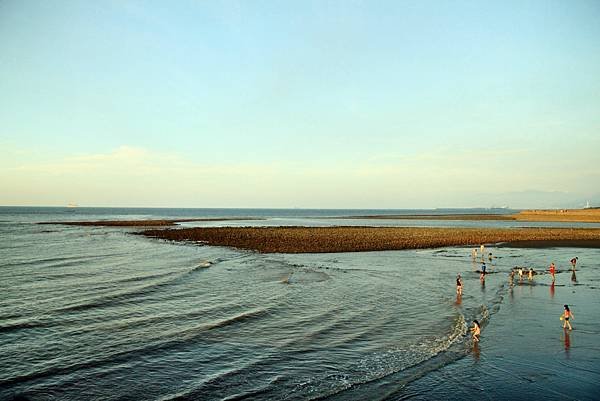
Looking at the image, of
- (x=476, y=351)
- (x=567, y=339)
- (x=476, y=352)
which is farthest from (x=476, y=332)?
(x=567, y=339)

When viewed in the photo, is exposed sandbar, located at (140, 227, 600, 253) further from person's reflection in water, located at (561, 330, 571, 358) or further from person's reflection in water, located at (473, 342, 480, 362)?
person's reflection in water, located at (473, 342, 480, 362)

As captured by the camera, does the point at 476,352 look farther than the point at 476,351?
No

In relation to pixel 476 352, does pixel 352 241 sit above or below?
above

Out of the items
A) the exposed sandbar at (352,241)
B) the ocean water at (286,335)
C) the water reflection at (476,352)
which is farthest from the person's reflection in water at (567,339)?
the exposed sandbar at (352,241)

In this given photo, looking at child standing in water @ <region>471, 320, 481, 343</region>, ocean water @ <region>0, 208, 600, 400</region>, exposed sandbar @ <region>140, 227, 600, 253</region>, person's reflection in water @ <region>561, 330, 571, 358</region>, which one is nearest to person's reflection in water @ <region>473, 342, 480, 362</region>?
ocean water @ <region>0, 208, 600, 400</region>

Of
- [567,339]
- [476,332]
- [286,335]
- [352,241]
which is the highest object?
[352,241]

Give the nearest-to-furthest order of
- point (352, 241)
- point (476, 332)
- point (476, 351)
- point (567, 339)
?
1. point (476, 351)
2. point (567, 339)
3. point (476, 332)
4. point (352, 241)

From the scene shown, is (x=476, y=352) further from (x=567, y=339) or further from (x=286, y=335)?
(x=286, y=335)

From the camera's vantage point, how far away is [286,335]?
18.1 meters

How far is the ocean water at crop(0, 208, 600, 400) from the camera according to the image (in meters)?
13.1

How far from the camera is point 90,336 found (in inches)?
697

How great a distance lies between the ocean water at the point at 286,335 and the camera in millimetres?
13055

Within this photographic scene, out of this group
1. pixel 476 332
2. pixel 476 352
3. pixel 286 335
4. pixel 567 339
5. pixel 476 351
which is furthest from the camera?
pixel 286 335

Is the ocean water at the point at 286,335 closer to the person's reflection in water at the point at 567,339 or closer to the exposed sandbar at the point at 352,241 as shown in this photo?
the person's reflection in water at the point at 567,339
